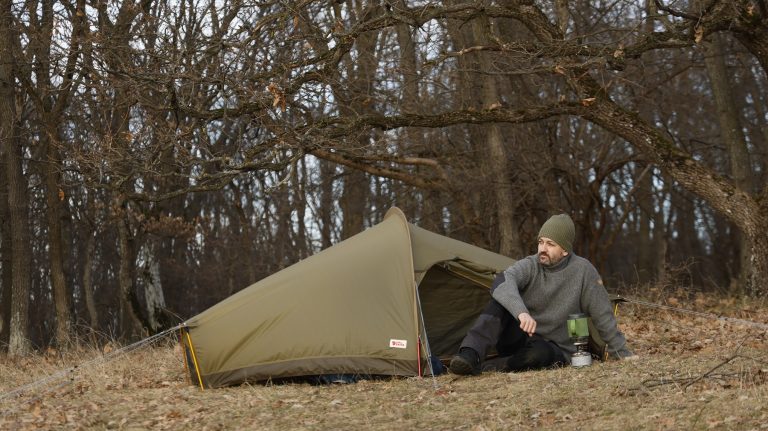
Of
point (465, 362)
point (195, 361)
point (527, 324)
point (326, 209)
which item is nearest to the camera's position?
point (527, 324)

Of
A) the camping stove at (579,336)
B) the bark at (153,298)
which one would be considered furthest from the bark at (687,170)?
the bark at (153,298)

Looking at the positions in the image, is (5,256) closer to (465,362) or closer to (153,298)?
(153,298)

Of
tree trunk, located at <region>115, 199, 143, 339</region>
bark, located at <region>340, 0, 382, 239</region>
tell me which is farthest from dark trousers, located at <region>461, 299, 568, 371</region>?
tree trunk, located at <region>115, 199, 143, 339</region>

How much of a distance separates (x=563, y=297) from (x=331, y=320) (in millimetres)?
1680

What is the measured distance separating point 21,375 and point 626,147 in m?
12.8

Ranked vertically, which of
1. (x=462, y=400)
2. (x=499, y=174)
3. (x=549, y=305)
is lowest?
(x=462, y=400)

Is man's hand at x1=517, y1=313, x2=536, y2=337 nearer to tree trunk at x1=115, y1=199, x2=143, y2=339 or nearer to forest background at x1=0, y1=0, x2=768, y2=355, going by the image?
forest background at x1=0, y1=0, x2=768, y2=355

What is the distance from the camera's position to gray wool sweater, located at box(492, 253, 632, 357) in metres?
6.92

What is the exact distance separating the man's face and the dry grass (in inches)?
31.1

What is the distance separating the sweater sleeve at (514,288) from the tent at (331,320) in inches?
27.2

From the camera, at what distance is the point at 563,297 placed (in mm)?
6980

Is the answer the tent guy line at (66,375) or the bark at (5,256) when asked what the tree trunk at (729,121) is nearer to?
the tent guy line at (66,375)

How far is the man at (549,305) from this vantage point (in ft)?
22.4

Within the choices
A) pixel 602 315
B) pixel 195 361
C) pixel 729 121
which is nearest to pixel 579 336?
pixel 602 315
